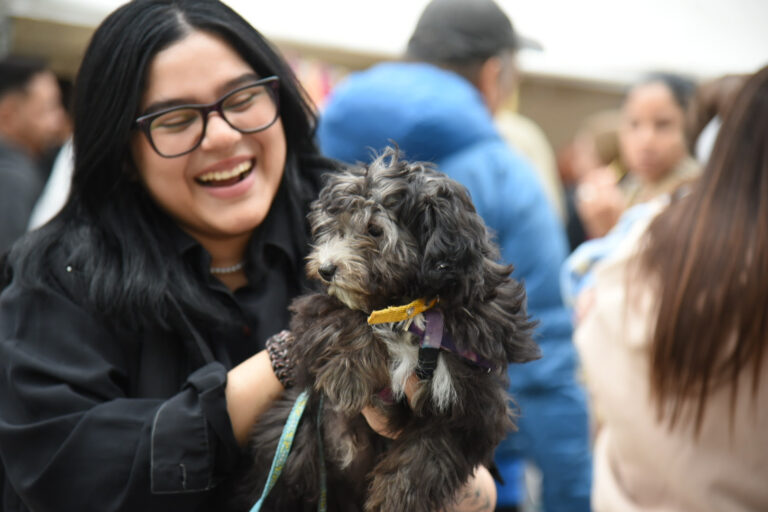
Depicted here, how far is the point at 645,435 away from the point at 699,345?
28 cm

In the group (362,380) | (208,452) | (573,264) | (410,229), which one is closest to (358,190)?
(410,229)

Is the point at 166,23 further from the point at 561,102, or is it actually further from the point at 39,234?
the point at 561,102

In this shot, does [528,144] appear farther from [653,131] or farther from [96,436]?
[96,436]

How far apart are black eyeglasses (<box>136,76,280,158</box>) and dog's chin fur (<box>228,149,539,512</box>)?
439 mm

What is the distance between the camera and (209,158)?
2082 millimetres

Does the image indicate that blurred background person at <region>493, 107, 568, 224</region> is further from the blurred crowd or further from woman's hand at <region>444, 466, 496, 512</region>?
woman's hand at <region>444, 466, 496, 512</region>

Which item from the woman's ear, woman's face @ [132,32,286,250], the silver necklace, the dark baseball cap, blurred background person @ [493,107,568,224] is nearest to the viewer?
woman's face @ [132,32,286,250]

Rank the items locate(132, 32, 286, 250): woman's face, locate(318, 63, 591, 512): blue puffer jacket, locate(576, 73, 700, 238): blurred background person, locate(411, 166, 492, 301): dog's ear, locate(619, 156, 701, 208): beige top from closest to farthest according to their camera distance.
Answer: locate(411, 166, 492, 301): dog's ear → locate(132, 32, 286, 250): woman's face → locate(318, 63, 591, 512): blue puffer jacket → locate(619, 156, 701, 208): beige top → locate(576, 73, 700, 238): blurred background person

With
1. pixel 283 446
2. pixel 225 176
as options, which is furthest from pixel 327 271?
pixel 225 176

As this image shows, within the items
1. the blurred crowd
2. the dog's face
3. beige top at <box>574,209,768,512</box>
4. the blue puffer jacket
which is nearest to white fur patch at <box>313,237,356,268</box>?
the dog's face

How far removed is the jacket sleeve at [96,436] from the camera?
1789 mm

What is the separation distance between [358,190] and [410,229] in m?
0.17

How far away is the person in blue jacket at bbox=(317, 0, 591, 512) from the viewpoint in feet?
10.2

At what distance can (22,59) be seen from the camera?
5.94 meters
